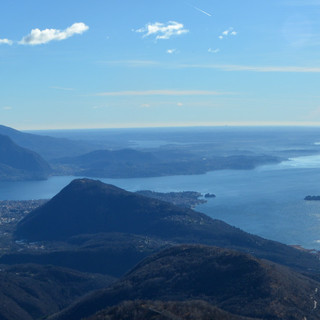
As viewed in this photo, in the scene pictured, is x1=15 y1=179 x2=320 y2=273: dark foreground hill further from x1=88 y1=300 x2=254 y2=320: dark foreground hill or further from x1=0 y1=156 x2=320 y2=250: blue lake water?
x1=88 y1=300 x2=254 y2=320: dark foreground hill

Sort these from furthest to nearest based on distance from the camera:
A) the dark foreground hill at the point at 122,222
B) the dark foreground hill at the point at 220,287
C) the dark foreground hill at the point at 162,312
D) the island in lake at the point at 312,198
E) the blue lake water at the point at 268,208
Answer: the island in lake at the point at 312,198 → the blue lake water at the point at 268,208 → the dark foreground hill at the point at 122,222 → the dark foreground hill at the point at 220,287 → the dark foreground hill at the point at 162,312

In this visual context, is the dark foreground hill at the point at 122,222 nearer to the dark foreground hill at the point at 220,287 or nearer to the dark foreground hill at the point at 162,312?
the dark foreground hill at the point at 220,287

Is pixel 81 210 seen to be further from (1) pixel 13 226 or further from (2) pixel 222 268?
(2) pixel 222 268

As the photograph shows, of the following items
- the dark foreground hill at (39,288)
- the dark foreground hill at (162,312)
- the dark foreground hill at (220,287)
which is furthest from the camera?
the dark foreground hill at (39,288)

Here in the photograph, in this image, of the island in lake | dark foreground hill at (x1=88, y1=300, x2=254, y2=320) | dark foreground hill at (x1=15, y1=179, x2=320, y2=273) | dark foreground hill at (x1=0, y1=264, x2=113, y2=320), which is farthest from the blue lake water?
dark foreground hill at (x1=88, y1=300, x2=254, y2=320)

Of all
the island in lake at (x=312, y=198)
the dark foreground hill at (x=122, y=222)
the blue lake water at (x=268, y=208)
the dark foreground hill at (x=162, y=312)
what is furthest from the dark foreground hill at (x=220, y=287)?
the island in lake at (x=312, y=198)

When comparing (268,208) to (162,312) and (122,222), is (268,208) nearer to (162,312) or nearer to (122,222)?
(122,222)

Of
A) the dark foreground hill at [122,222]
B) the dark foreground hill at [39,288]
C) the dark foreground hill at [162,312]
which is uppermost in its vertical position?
the dark foreground hill at [162,312]
